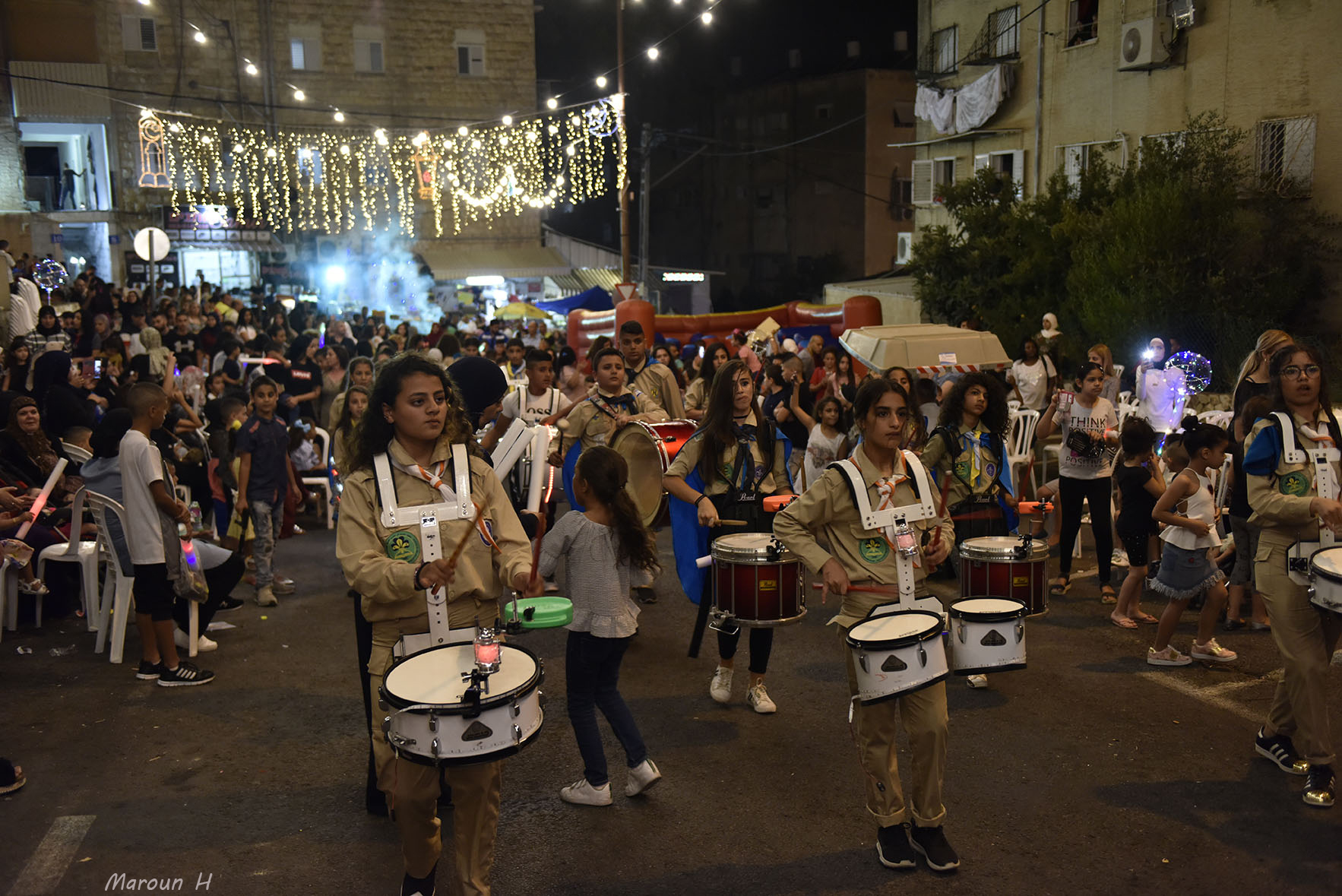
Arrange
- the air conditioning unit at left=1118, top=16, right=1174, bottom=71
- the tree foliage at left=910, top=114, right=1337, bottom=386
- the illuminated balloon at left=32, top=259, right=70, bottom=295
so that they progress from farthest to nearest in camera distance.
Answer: the illuminated balloon at left=32, top=259, right=70, bottom=295
the air conditioning unit at left=1118, top=16, right=1174, bottom=71
the tree foliage at left=910, top=114, right=1337, bottom=386

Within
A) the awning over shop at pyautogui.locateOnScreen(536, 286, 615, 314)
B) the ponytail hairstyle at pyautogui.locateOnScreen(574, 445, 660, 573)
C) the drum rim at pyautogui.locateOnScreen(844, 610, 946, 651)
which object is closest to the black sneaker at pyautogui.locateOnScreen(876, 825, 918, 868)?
the drum rim at pyautogui.locateOnScreen(844, 610, 946, 651)

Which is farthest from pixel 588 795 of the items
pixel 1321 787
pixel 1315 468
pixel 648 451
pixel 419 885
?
pixel 1315 468

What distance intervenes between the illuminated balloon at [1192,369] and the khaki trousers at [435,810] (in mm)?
9852

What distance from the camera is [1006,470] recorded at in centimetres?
699

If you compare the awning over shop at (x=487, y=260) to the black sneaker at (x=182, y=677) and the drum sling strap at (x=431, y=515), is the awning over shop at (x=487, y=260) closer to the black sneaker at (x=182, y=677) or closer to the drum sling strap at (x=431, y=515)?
the black sneaker at (x=182, y=677)

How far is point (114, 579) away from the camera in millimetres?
7449

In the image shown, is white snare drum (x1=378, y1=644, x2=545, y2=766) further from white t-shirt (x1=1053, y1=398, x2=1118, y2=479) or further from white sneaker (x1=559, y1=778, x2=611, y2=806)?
white t-shirt (x1=1053, y1=398, x2=1118, y2=479)

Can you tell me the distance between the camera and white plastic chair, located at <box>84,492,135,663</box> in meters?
6.96

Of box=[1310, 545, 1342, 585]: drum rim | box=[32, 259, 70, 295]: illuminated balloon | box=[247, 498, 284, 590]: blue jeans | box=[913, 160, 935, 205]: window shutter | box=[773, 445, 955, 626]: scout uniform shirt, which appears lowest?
box=[247, 498, 284, 590]: blue jeans

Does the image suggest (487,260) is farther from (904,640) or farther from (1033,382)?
(904,640)

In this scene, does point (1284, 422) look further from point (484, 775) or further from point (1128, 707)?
point (484, 775)

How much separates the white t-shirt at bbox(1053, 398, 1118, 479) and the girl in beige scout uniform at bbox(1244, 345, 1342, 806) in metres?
3.07

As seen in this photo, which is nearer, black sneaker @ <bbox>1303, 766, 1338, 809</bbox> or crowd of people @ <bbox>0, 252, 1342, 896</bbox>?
crowd of people @ <bbox>0, 252, 1342, 896</bbox>

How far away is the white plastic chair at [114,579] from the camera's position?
6961mm
